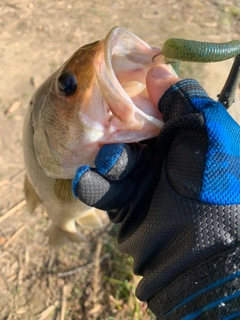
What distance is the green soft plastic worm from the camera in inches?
37.6

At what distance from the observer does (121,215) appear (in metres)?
1.22

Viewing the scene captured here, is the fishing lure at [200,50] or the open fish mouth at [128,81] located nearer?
the fishing lure at [200,50]

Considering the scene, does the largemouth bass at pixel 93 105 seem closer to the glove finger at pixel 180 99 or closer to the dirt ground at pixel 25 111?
the glove finger at pixel 180 99

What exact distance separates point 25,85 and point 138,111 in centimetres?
238

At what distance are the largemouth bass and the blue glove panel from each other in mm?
186

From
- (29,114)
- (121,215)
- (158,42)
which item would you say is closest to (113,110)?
(121,215)

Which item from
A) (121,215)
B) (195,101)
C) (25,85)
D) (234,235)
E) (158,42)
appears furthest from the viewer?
(158,42)

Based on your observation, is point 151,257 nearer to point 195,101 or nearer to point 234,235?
point 234,235

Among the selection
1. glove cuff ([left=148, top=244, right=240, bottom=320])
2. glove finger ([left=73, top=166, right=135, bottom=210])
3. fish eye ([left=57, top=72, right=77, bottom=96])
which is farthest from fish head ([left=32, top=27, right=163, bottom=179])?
glove cuff ([left=148, top=244, right=240, bottom=320])

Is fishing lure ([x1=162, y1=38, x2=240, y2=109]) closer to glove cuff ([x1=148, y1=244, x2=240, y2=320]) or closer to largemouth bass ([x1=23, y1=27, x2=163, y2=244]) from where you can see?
largemouth bass ([x1=23, y1=27, x2=163, y2=244])

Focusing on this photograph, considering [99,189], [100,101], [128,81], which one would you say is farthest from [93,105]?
[99,189]

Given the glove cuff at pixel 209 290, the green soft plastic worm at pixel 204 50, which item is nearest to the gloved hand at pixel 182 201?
the glove cuff at pixel 209 290

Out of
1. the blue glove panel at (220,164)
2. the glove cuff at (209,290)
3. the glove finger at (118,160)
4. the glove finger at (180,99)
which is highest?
the glove finger at (180,99)

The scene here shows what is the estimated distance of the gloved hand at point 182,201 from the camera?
94 cm
